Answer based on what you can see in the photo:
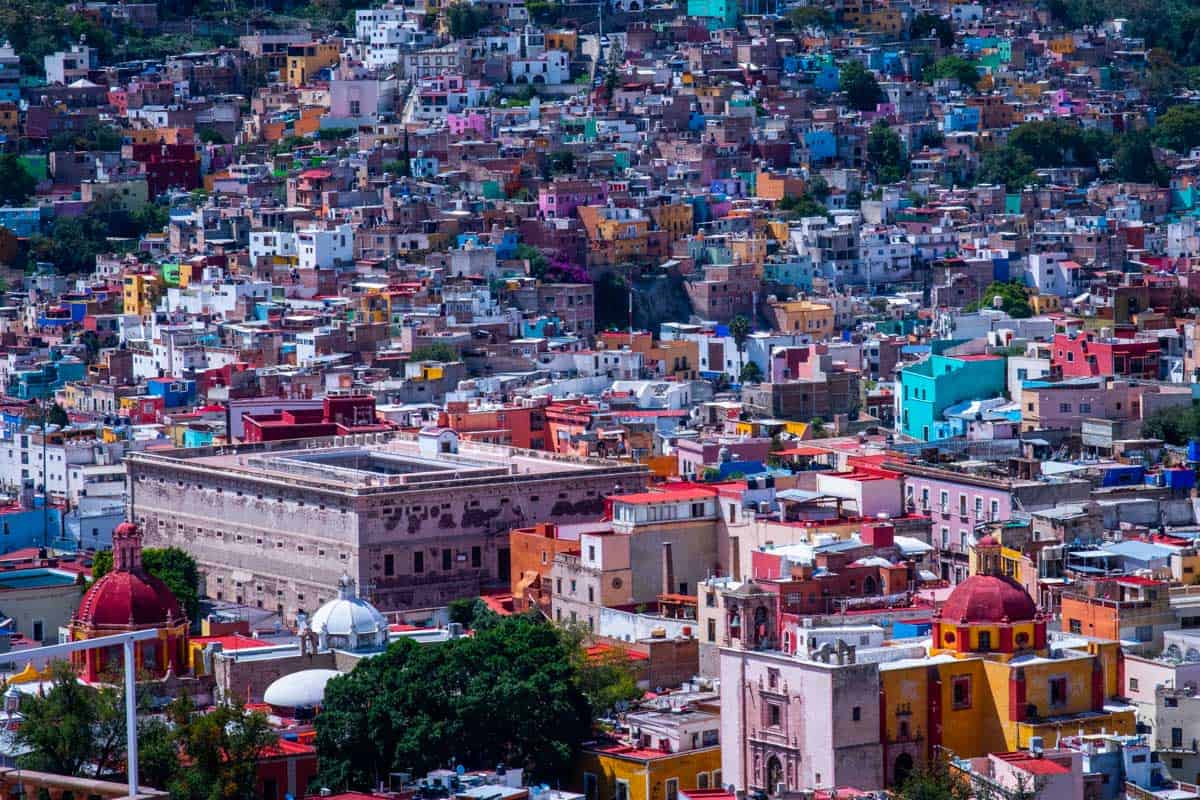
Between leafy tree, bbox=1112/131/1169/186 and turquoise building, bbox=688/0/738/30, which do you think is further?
turquoise building, bbox=688/0/738/30

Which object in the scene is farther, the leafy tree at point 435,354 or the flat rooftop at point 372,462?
the leafy tree at point 435,354

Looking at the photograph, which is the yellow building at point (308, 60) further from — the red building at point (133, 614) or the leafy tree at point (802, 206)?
the red building at point (133, 614)

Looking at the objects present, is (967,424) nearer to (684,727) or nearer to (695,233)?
(684,727)

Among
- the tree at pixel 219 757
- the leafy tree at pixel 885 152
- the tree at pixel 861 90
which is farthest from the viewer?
the tree at pixel 861 90

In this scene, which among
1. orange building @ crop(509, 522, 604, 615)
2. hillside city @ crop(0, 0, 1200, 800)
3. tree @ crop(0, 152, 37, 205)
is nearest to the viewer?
hillside city @ crop(0, 0, 1200, 800)

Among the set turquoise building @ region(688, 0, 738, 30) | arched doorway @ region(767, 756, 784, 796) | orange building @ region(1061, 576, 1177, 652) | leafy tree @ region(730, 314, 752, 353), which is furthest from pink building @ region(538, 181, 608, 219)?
arched doorway @ region(767, 756, 784, 796)

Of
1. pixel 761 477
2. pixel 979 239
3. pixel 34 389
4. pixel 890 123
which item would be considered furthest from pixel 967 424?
pixel 890 123

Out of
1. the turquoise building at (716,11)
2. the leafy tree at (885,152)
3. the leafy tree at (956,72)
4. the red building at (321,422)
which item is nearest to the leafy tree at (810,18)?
the turquoise building at (716,11)

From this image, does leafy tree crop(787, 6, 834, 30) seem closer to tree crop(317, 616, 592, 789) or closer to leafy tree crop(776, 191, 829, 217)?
leafy tree crop(776, 191, 829, 217)
